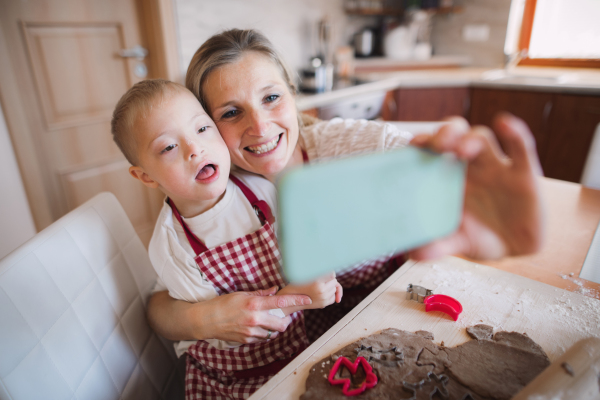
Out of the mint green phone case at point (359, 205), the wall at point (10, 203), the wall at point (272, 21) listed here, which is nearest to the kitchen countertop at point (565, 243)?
the mint green phone case at point (359, 205)

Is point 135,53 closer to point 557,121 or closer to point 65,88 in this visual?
point 65,88

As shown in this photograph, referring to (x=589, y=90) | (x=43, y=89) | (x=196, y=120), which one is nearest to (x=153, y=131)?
(x=196, y=120)

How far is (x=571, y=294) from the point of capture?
692mm

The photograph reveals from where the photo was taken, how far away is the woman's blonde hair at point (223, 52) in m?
0.83

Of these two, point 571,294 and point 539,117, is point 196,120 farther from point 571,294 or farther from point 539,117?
point 539,117

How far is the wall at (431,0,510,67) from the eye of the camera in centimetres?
311

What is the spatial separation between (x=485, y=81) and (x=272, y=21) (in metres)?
1.59

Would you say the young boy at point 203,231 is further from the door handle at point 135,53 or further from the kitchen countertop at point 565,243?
the door handle at point 135,53

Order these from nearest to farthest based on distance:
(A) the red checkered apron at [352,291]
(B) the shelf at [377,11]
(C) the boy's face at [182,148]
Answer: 1. (C) the boy's face at [182,148]
2. (A) the red checkered apron at [352,291]
3. (B) the shelf at [377,11]

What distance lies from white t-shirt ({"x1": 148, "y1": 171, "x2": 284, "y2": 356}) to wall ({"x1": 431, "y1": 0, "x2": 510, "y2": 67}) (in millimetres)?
3143

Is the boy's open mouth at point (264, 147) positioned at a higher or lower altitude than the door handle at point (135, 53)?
lower

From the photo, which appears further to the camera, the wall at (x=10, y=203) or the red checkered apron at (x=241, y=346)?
the wall at (x=10, y=203)

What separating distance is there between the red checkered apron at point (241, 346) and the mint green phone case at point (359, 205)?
0.42 m

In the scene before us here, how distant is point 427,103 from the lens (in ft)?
9.25
